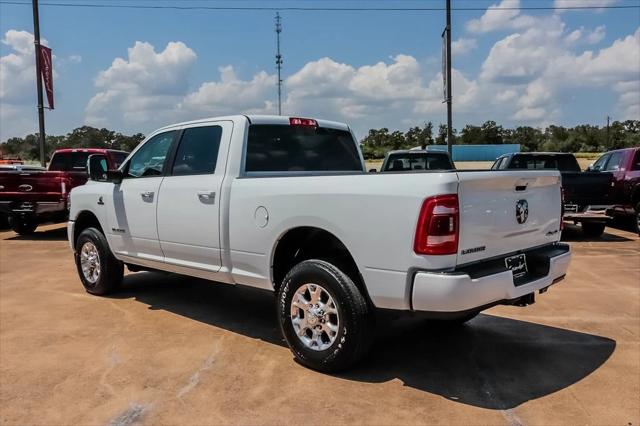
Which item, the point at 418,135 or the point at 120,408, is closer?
the point at 120,408

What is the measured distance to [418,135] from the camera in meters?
99.6

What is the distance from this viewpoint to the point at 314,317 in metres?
4.20

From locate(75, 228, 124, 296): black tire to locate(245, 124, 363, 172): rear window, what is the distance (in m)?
2.51

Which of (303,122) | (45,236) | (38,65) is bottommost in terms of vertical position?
(45,236)

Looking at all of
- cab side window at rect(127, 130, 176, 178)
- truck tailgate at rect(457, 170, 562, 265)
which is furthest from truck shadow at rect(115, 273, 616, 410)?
cab side window at rect(127, 130, 176, 178)

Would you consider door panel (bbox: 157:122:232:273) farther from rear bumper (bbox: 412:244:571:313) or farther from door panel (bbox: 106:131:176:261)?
rear bumper (bbox: 412:244:571:313)

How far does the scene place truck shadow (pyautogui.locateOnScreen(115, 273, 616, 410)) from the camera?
4.00 meters

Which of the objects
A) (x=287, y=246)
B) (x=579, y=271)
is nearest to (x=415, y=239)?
(x=287, y=246)

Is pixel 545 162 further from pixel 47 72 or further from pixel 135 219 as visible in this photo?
pixel 47 72

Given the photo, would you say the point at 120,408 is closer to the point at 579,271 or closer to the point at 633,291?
the point at 633,291

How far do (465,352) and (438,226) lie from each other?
1.71 metres

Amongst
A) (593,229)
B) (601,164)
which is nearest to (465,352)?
(593,229)

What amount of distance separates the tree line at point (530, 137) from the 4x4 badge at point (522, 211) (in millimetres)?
84218

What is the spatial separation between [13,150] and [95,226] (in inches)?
2907
